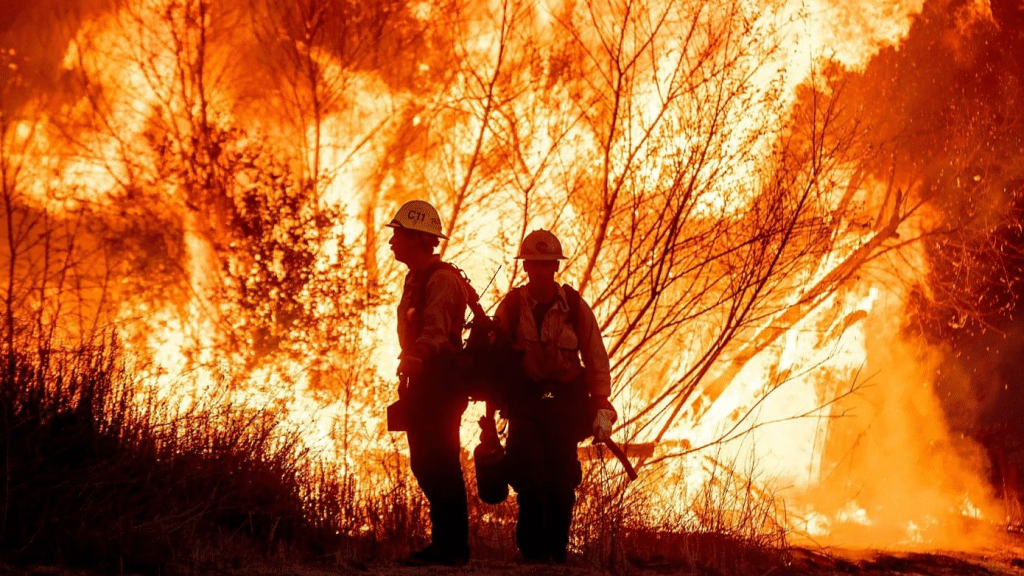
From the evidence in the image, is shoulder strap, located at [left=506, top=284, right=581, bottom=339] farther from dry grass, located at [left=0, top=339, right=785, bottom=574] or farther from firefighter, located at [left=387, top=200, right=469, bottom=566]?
dry grass, located at [left=0, top=339, right=785, bottom=574]

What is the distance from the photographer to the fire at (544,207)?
994 cm

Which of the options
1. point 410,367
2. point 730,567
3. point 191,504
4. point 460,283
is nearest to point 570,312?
point 460,283

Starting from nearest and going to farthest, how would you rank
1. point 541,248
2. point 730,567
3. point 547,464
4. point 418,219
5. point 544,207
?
1. point 418,219
2. point 547,464
3. point 541,248
4. point 730,567
5. point 544,207

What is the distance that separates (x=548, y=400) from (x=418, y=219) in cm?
122

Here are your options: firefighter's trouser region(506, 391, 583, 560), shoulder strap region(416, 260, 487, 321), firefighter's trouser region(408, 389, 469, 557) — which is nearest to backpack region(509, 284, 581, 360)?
shoulder strap region(416, 260, 487, 321)

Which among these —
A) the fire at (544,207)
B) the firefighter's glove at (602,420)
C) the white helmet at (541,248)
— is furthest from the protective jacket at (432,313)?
the fire at (544,207)

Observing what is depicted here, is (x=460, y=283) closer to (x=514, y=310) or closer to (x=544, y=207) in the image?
(x=514, y=310)

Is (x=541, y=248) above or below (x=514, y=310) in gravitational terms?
above

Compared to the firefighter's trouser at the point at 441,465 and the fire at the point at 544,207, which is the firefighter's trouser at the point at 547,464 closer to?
the firefighter's trouser at the point at 441,465

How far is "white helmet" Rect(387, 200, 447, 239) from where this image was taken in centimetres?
Result: 591

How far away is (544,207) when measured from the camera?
10992 mm

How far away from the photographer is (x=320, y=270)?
11828 millimetres

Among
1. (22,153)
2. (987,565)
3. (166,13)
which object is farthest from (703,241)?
(22,153)

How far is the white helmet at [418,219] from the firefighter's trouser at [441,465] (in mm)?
905
